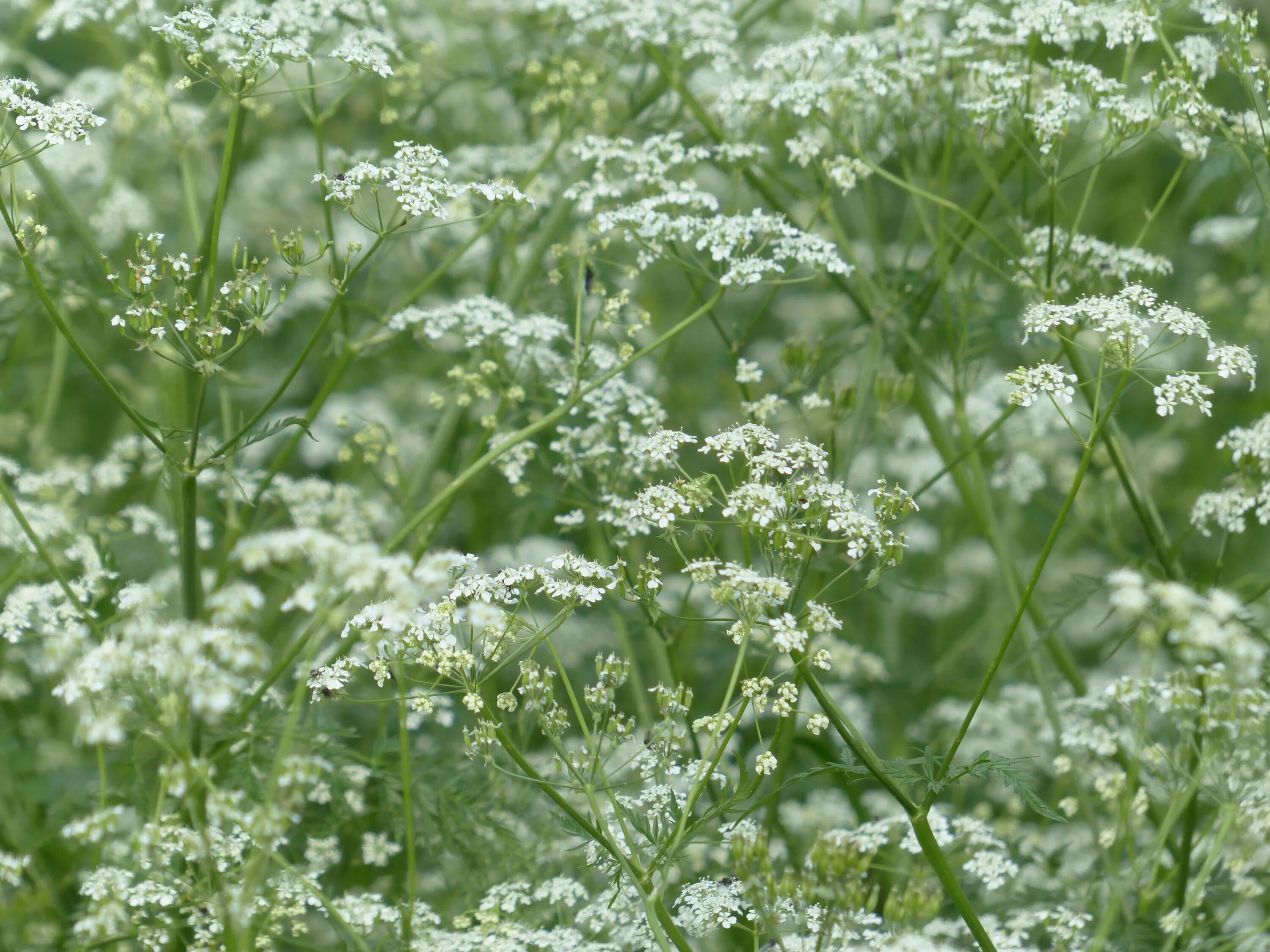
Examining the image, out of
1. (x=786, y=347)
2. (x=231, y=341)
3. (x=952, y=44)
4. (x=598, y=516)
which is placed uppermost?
(x=231, y=341)

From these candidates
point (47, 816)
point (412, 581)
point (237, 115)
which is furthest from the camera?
point (47, 816)

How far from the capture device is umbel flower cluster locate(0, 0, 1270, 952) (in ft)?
8.71

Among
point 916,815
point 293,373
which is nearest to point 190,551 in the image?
point 293,373

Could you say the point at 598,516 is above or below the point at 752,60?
below

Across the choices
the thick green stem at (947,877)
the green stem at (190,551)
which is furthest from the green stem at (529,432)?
the thick green stem at (947,877)

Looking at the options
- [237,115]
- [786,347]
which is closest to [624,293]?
[786,347]

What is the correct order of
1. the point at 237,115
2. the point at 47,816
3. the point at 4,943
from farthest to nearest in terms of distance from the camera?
the point at 47,816, the point at 4,943, the point at 237,115

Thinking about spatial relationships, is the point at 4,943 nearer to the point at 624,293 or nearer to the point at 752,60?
the point at 624,293

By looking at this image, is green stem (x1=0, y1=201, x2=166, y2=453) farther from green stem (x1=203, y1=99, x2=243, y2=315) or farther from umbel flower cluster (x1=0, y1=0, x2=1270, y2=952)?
green stem (x1=203, y1=99, x2=243, y2=315)

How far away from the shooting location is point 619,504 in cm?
351

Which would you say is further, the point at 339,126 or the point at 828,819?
the point at 339,126

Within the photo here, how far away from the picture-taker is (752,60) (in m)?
5.92

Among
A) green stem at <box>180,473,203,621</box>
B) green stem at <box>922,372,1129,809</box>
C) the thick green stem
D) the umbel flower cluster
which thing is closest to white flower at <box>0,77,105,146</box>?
the umbel flower cluster

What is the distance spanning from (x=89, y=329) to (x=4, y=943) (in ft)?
9.77
